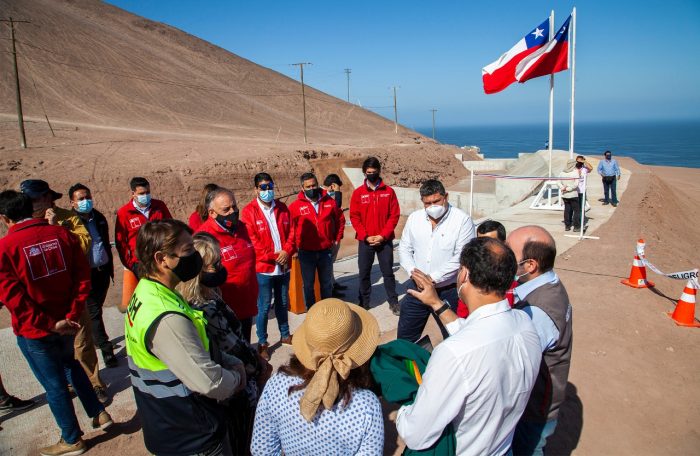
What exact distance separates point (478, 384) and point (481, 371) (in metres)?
0.05

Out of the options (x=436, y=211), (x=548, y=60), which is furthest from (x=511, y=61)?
(x=436, y=211)

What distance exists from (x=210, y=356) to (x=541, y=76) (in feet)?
49.0

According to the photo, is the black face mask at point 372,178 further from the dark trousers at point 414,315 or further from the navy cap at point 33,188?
the navy cap at point 33,188

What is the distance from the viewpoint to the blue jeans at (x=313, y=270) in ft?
18.8

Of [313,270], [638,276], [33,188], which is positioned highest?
[33,188]

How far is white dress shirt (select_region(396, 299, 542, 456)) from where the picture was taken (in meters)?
1.74

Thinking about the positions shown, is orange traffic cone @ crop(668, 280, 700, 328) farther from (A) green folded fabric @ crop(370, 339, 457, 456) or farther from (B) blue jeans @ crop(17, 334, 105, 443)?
(B) blue jeans @ crop(17, 334, 105, 443)

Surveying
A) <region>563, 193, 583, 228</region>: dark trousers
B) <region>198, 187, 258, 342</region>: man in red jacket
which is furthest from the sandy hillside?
<region>198, 187, 258, 342</region>: man in red jacket

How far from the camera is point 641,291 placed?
265 inches

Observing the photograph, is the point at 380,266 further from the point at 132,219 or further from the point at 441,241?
the point at 132,219

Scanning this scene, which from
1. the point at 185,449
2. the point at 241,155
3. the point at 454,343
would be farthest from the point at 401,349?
the point at 241,155

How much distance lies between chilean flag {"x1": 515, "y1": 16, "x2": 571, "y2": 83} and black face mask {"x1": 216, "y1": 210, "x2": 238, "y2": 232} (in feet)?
41.9

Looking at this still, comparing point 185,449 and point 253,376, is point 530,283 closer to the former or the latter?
point 253,376

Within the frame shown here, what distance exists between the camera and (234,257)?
12.7 feet
